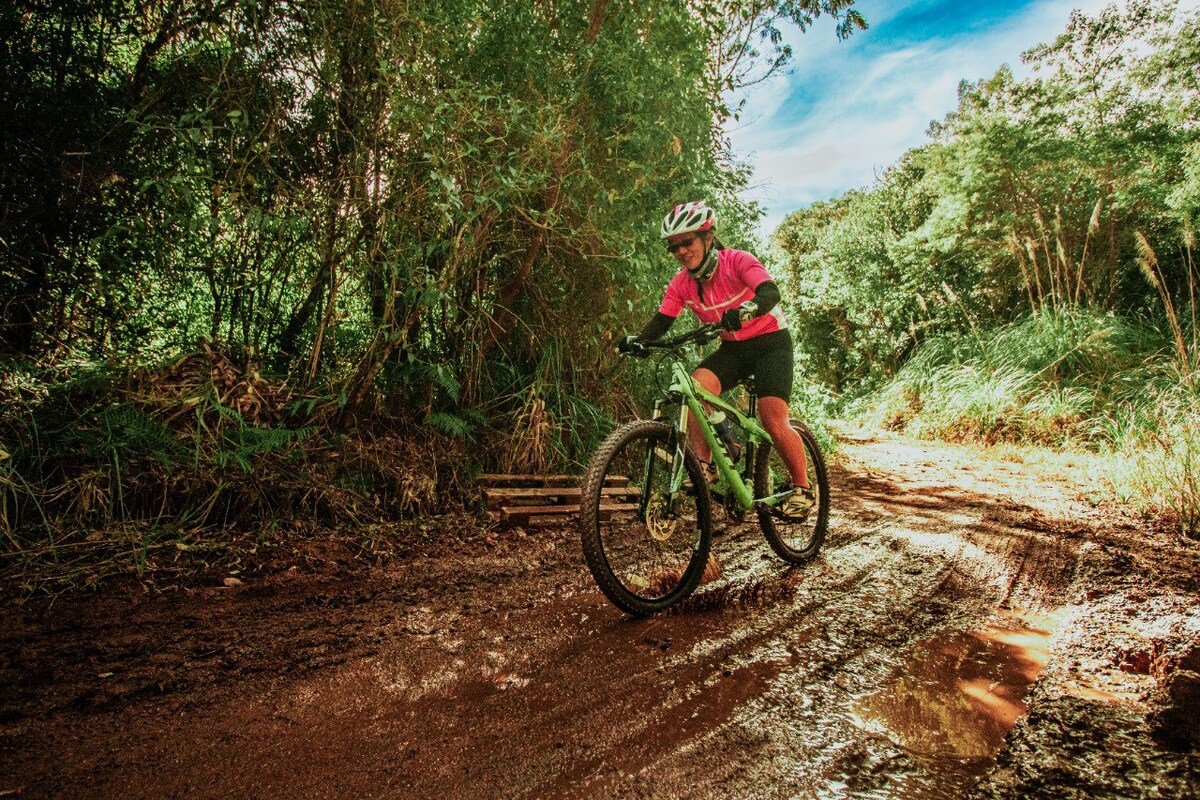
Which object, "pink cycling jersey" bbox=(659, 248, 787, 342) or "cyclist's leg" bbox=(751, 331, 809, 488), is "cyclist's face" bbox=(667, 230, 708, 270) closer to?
"pink cycling jersey" bbox=(659, 248, 787, 342)

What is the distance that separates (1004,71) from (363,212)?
47.6ft

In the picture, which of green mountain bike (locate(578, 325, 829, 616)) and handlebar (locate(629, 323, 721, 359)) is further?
handlebar (locate(629, 323, 721, 359))

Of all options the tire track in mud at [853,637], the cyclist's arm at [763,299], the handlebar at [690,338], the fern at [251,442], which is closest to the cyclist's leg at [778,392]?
the cyclist's arm at [763,299]

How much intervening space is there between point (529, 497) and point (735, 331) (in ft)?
6.84

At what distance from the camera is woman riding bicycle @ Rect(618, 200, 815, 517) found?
3576 mm

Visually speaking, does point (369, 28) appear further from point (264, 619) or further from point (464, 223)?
point (264, 619)

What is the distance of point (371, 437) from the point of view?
427 cm

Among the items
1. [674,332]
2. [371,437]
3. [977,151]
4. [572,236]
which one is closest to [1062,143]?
[977,151]

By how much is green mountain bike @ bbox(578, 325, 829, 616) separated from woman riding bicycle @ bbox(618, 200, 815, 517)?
0.79 ft

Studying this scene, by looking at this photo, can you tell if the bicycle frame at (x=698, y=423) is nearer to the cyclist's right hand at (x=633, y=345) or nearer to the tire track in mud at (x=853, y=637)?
the cyclist's right hand at (x=633, y=345)

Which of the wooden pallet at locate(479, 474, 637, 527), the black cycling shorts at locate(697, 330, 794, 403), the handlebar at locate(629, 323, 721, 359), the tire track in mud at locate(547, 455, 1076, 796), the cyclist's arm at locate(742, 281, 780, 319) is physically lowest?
the tire track in mud at locate(547, 455, 1076, 796)

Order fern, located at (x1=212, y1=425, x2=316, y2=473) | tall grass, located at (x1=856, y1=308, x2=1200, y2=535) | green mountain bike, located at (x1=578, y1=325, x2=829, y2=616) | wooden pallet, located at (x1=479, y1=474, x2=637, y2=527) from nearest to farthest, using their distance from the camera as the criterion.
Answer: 1. green mountain bike, located at (x1=578, y1=325, x2=829, y2=616)
2. fern, located at (x1=212, y1=425, x2=316, y2=473)
3. wooden pallet, located at (x1=479, y1=474, x2=637, y2=527)
4. tall grass, located at (x1=856, y1=308, x2=1200, y2=535)

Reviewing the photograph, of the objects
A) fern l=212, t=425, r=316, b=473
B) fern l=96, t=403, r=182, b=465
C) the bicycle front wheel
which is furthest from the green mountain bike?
fern l=96, t=403, r=182, b=465

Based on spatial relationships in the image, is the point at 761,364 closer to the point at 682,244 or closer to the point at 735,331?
the point at 735,331
